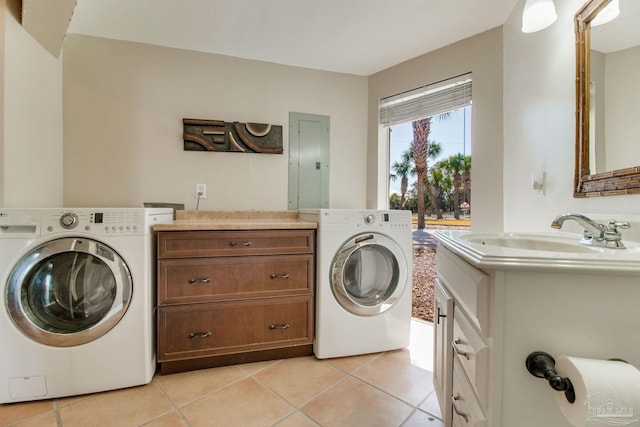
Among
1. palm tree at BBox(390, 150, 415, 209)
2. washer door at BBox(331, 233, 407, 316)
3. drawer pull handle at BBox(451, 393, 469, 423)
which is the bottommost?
drawer pull handle at BBox(451, 393, 469, 423)

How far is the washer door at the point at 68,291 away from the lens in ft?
4.39

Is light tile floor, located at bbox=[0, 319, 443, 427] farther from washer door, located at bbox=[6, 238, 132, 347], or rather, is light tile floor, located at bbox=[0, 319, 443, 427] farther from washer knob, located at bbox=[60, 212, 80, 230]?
washer knob, located at bbox=[60, 212, 80, 230]

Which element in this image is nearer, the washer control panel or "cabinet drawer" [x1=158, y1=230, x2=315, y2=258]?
the washer control panel

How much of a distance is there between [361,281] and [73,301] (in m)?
1.55

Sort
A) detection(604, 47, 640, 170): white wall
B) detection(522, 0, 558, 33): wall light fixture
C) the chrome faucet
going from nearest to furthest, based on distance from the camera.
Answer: the chrome faucet < detection(604, 47, 640, 170): white wall < detection(522, 0, 558, 33): wall light fixture

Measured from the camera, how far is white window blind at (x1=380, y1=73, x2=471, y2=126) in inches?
81.9

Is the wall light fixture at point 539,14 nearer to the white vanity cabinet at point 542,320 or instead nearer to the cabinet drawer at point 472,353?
the white vanity cabinet at point 542,320

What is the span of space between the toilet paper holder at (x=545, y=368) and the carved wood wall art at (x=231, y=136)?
6.76 feet

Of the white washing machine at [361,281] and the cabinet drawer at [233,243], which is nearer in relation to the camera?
the cabinet drawer at [233,243]

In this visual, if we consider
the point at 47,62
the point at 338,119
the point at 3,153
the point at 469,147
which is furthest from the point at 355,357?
the point at 47,62

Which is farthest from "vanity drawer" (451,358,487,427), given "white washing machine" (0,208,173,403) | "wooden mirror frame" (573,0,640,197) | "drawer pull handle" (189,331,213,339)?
"white washing machine" (0,208,173,403)

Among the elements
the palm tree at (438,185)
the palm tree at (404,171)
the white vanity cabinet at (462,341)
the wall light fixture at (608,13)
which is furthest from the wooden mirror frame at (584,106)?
the palm tree at (404,171)

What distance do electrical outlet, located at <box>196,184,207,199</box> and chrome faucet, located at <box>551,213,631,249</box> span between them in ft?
6.77

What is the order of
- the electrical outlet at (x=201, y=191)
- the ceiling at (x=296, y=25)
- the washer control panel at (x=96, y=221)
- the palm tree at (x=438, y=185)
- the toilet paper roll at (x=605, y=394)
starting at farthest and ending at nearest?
the palm tree at (x=438, y=185), the electrical outlet at (x=201, y=191), the ceiling at (x=296, y=25), the washer control panel at (x=96, y=221), the toilet paper roll at (x=605, y=394)
